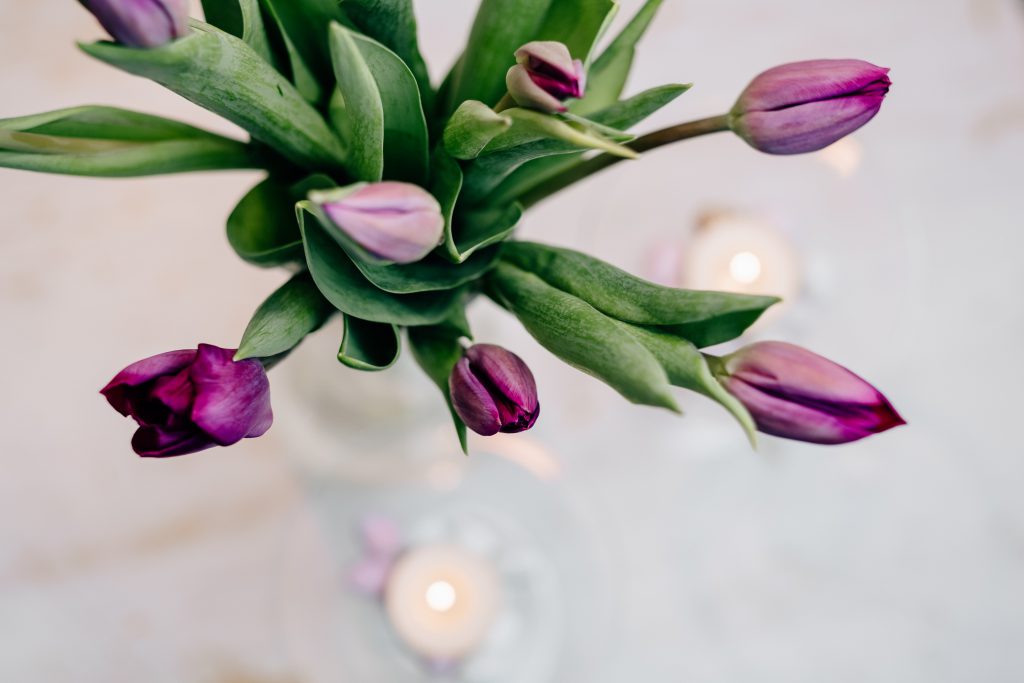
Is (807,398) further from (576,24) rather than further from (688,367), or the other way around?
(576,24)

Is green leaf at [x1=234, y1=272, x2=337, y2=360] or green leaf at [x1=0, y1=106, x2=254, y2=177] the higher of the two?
green leaf at [x1=0, y1=106, x2=254, y2=177]

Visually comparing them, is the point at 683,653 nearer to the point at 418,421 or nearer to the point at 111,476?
the point at 418,421

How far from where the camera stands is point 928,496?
58 centimetres

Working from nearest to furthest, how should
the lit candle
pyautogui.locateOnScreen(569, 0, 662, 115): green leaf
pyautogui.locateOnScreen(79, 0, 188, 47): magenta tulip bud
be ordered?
pyautogui.locateOnScreen(79, 0, 188, 47): magenta tulip bud < pyautogui.locateOnScreen(569, 0, 662, 115): green leaf < the lit candle

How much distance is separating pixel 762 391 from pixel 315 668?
0.39 meters

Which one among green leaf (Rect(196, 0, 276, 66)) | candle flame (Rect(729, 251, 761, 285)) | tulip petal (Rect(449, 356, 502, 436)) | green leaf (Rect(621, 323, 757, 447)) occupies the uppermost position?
green leaf (Rect(196, 0, 276, 66))

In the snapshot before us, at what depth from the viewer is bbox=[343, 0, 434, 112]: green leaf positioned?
0.27m

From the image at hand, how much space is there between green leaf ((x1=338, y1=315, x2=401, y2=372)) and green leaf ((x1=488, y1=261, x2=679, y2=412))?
0.04m

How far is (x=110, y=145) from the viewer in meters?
0.30

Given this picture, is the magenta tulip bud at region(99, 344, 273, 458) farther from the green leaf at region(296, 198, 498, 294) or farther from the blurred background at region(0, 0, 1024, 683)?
the blurred background at region(0, 0, 1024, 683)

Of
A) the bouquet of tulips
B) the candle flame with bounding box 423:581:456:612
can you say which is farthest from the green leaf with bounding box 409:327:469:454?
the candle flame with bounding box 423:581:456:612

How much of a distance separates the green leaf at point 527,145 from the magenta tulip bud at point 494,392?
59 millimetres

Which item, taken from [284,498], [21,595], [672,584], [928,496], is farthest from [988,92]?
[21,595]

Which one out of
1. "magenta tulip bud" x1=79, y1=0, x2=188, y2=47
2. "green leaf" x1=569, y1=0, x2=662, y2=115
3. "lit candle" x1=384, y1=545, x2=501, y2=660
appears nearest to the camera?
"magenta tulip bud" x1=79, y1=0, x2=188, y2=47
